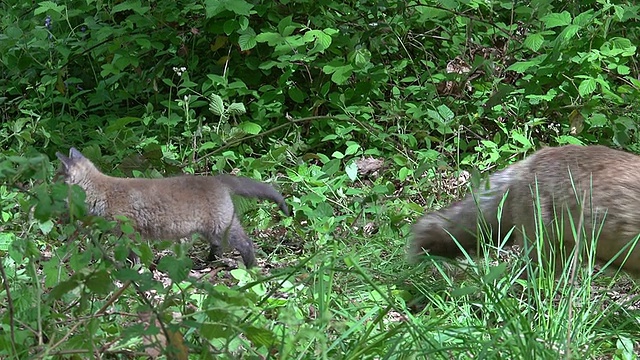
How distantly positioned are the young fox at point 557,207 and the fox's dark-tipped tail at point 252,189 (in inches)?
40.9

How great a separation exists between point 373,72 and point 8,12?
4.02 metres

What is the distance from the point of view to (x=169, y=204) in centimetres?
571

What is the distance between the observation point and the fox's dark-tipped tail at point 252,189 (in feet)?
19.2

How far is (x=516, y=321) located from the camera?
150 inches

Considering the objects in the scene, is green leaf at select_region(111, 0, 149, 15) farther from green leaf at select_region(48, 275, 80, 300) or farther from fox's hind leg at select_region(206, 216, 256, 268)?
green leaf at select_region(48, 275, 80, 300)

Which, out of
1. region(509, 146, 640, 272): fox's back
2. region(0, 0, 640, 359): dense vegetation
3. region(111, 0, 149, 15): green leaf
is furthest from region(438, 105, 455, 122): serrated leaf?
region(111, 0, 149, 15): green leaf

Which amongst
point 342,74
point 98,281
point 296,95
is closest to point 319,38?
point 342,74

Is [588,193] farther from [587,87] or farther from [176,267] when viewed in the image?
[176,267]

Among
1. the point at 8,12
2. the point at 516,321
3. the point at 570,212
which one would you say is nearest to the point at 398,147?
the point at 570,212

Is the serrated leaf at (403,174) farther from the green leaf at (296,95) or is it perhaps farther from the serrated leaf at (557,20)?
the serrated leaf at (557,20)

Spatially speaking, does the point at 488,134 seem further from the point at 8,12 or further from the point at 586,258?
the point at 8,12

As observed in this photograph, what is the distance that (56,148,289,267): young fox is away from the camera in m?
5.72

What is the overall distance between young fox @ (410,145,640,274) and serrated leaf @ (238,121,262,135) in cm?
221

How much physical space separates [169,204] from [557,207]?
2.22 meters
